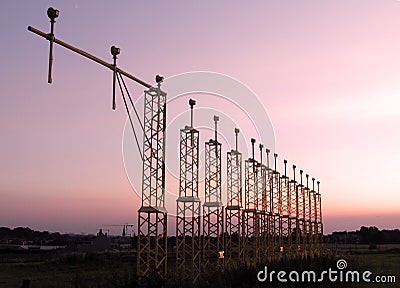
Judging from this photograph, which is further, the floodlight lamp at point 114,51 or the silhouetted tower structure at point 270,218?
the silhouetted tower structure at point 270,218

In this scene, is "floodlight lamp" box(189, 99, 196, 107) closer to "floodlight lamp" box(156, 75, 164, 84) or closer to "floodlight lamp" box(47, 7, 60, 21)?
"floodlight lamp" box(156, 75, 164, 84)

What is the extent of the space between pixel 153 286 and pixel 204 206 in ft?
58.5

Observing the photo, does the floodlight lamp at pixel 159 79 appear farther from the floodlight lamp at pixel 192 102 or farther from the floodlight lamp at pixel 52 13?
the floodlight lamp at pixel 52 13

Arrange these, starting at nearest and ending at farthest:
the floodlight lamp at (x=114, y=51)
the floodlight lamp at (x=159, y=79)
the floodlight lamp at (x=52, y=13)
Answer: the floodlight lamp at (x=52, y=13) → the floodlight lamp at (x=114, y=51) → the floodlight lamp at (x=159, y=79)

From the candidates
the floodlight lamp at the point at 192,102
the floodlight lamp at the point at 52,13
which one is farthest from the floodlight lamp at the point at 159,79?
the floodlight lamp at the point at 52,13

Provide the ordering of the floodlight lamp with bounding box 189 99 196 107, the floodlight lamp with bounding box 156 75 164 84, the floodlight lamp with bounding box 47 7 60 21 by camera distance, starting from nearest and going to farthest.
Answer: the floodlight lamp with bounding box 47 7 60 21 → the floodlight lamp with bounding box 156 75 164 84 → the floodlight lamp with bounding box 189 99 196 107

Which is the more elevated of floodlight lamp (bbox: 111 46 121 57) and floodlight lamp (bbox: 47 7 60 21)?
Result: floodlight lamp (bbox: 111 46 121 57)

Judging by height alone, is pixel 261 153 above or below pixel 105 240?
above

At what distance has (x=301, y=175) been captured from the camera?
188 ft

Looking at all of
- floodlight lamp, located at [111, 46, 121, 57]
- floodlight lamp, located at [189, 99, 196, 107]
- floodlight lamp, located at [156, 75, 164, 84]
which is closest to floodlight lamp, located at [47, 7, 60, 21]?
floodlight lamp, located at [111, 46, 121, 57]

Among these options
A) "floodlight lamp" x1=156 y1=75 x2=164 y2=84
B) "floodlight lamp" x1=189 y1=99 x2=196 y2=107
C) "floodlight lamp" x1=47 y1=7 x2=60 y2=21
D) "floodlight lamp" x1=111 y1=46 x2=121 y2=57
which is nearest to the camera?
"floodlight lamp" x1=47 y1=7 x2=60 y2=21

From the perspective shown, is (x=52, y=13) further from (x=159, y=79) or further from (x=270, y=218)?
(x=270, y=218)

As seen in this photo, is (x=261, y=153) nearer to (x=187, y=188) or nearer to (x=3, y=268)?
(x=187, y=188)

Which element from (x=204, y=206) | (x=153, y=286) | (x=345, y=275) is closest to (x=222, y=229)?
(x=204, y=206)
